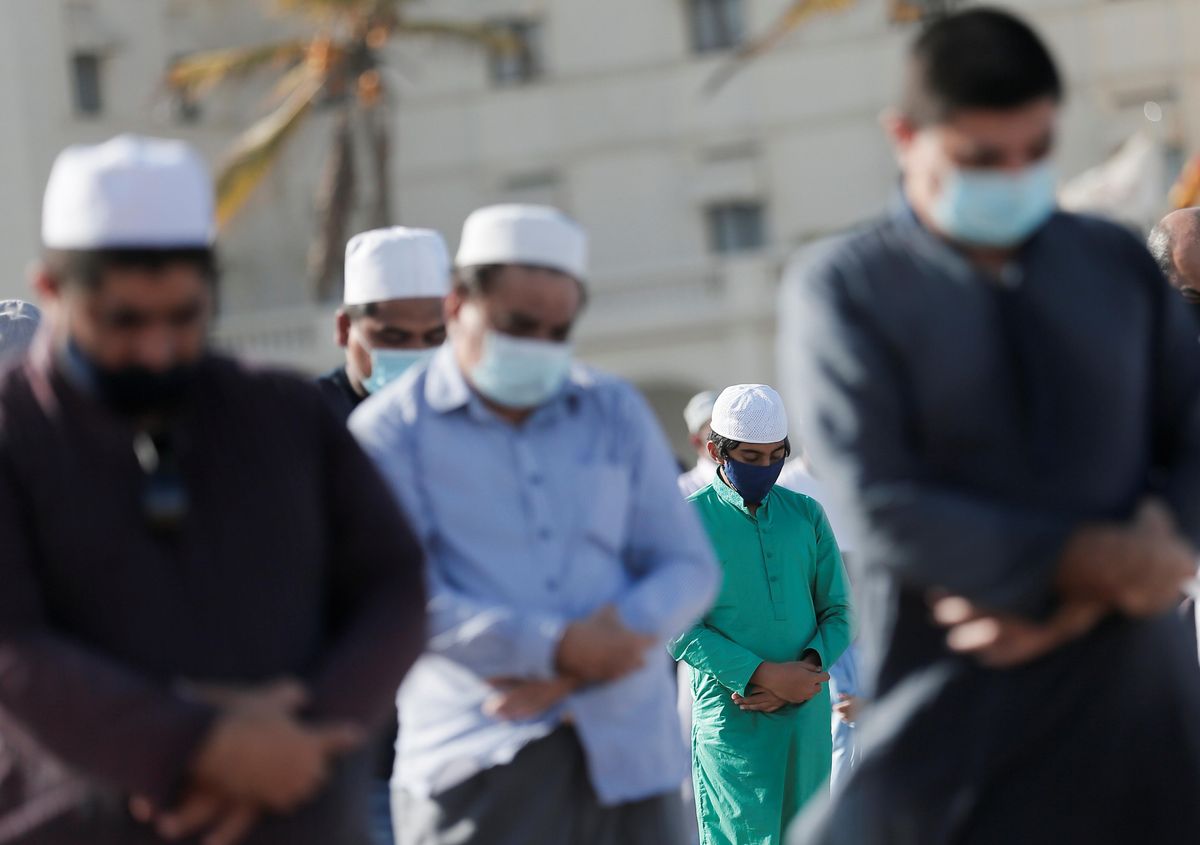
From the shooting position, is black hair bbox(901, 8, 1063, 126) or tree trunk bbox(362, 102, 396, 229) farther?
tree trunk bbox(362, 102, 396, 229)

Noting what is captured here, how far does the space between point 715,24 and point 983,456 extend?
103 ft

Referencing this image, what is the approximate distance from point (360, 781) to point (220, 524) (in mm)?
Answer: 562

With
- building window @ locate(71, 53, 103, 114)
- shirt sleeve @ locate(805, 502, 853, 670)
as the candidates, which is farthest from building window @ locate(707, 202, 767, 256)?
shirt sleeve @ locate(805, 502, 853, 670)

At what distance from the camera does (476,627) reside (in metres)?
4.30

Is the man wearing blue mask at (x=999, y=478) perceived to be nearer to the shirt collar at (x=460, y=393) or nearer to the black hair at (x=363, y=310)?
the shirt collar at (x=460, y=393)

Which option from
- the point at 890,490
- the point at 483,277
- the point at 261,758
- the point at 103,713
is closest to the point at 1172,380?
the point at 890,490

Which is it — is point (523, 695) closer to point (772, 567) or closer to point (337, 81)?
point (772, 567)

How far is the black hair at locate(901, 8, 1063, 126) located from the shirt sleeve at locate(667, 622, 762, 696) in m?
3.62

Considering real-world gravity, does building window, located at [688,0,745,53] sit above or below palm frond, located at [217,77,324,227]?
above

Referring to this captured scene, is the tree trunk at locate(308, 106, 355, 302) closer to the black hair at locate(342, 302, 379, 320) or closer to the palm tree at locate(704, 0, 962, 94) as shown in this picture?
the palm tree at locate(704, 0, 962, 94)

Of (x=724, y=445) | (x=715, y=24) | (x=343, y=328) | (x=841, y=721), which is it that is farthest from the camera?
(x=715, y=24)

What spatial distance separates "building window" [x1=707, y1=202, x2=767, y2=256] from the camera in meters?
35.0

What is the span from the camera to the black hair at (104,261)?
3.54 meters

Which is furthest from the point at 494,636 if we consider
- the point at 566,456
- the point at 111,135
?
the point at 111,135
